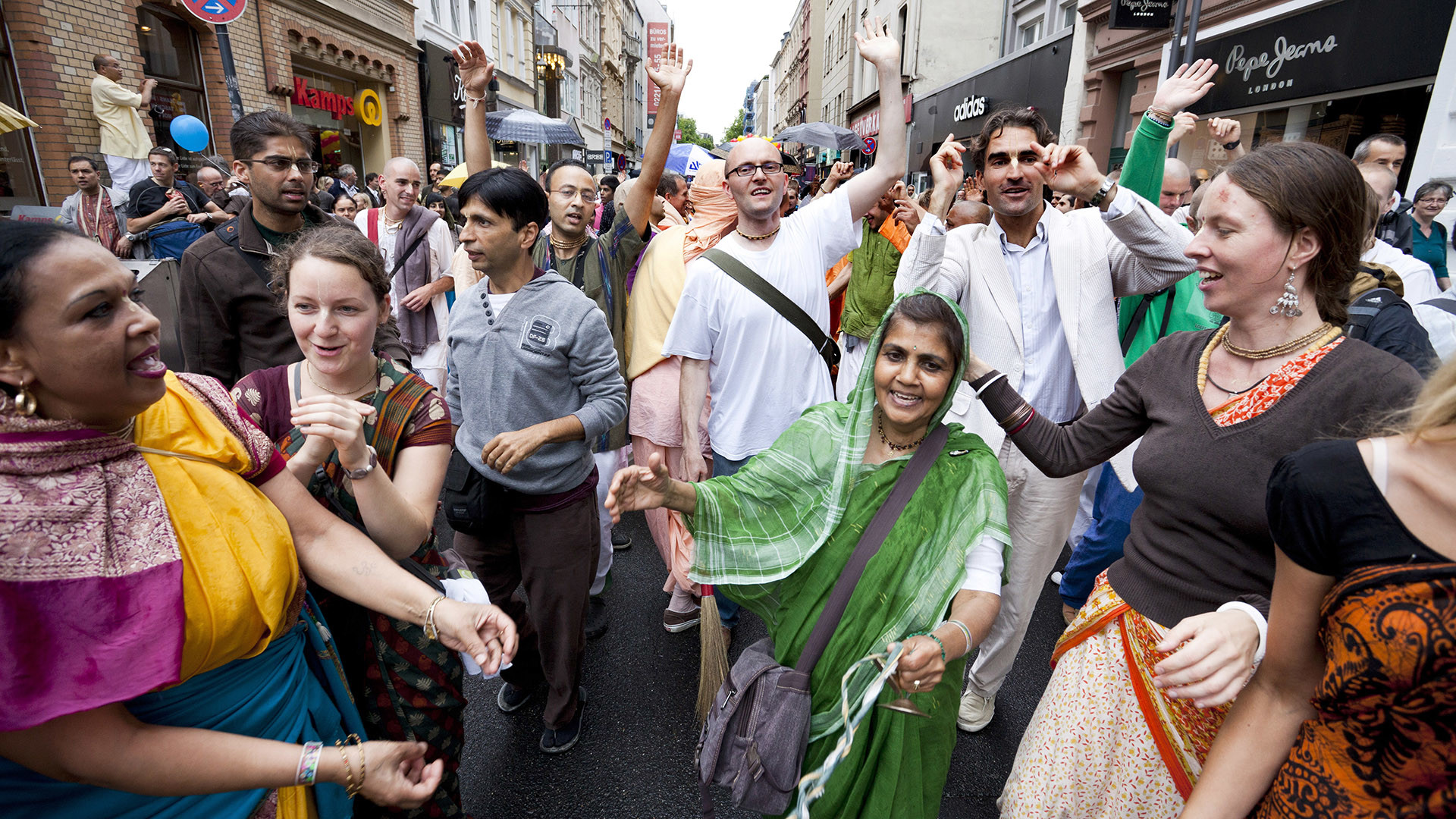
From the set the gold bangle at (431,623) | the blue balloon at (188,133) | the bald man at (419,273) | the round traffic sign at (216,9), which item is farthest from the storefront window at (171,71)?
the gold bangle at (431,623)

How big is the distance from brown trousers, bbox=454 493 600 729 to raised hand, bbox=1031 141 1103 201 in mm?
2084

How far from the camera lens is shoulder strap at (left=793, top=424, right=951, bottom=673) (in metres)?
1.81

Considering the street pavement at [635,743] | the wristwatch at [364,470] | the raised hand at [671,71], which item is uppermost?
the raised hand at [671,71]

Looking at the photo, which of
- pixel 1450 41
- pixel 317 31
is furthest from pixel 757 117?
pixel 1450 41

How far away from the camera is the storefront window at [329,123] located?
13258mm

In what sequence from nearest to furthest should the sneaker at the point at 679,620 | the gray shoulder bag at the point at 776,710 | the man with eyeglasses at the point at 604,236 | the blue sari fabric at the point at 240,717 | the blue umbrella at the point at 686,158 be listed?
the blue sari fabric at the point at 240,717, the gray shoulder bag at the point at 776,710, the man with eyeglasses at the point at 604,236, the sneaker at the point at 679,620, the blue umbrella at the point at 686,158

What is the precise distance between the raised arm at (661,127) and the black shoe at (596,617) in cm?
205

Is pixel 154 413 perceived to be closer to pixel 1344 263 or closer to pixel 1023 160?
pixel 1344 263

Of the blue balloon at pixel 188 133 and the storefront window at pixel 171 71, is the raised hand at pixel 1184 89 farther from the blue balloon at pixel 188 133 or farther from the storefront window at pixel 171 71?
the storefront window at pixel 171 71

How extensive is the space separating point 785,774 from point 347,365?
4.94ft

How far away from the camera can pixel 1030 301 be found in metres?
2.69

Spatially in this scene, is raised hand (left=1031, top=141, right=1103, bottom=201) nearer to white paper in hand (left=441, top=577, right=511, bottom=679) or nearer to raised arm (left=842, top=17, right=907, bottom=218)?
raised arm (left=842, top=17, right=907, bottom=218)

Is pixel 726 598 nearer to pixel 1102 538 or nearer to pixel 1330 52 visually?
pixel 1102 538

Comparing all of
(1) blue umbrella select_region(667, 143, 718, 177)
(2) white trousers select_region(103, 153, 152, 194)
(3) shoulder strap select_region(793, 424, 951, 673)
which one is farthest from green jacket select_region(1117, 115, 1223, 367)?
(2) white trousers select_region(103, 153, 152, 194)
